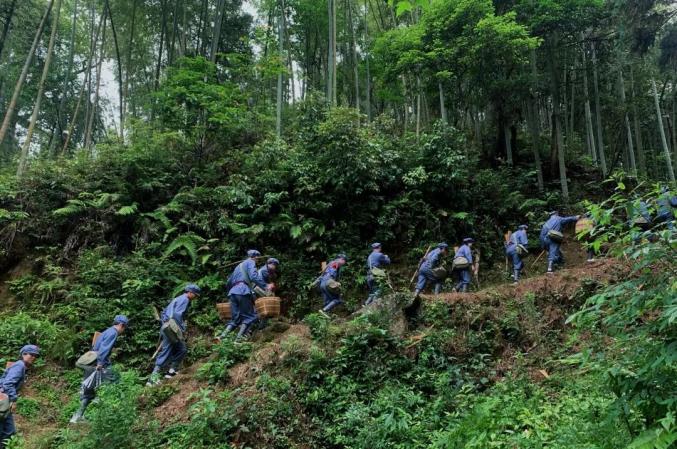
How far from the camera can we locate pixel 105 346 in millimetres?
7070

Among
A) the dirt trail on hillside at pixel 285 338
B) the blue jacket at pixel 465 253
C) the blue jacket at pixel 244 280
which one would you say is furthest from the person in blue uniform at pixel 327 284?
the blue jacket at pixel 465 253

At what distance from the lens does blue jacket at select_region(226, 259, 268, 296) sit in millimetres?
8438

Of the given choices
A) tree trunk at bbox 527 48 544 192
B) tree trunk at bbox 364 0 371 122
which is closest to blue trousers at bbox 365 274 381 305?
tree trunk at bbox 527 48 544 192

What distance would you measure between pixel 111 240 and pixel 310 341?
680 centimetres

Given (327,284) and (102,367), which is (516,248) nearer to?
(327,284)

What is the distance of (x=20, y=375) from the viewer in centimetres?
598

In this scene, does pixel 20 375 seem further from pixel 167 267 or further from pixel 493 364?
pixel 493 364

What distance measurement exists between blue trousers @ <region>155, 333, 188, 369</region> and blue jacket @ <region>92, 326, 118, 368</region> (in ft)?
2.42

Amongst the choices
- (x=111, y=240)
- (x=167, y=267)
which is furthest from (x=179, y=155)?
(x=167, y=267)

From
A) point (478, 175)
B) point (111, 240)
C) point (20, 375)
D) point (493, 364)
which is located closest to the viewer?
point (20, 375)

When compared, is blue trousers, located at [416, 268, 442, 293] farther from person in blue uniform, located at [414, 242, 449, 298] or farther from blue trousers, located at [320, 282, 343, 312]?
blue trousers, located at [320, 282, 343, 312]

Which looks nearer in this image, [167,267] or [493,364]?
[493,364]

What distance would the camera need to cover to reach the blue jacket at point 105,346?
697 cm

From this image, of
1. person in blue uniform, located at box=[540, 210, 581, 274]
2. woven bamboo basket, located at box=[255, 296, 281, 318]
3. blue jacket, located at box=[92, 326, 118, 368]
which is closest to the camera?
blue jacket, located at box=[92, 326, 118, 368]
